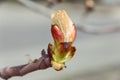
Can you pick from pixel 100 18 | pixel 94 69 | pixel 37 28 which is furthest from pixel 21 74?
pixel 100 18

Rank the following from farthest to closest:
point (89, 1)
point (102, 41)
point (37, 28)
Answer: point (102, 41) < point (37, 28) < point (89, 1)

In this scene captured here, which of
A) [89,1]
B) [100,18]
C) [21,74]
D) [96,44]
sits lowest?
[21,74]

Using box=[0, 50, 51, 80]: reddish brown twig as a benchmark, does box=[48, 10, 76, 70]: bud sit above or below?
above

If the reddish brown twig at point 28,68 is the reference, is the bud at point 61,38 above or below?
above

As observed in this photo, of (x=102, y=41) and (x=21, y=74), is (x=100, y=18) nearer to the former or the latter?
(x=102, y=41)
